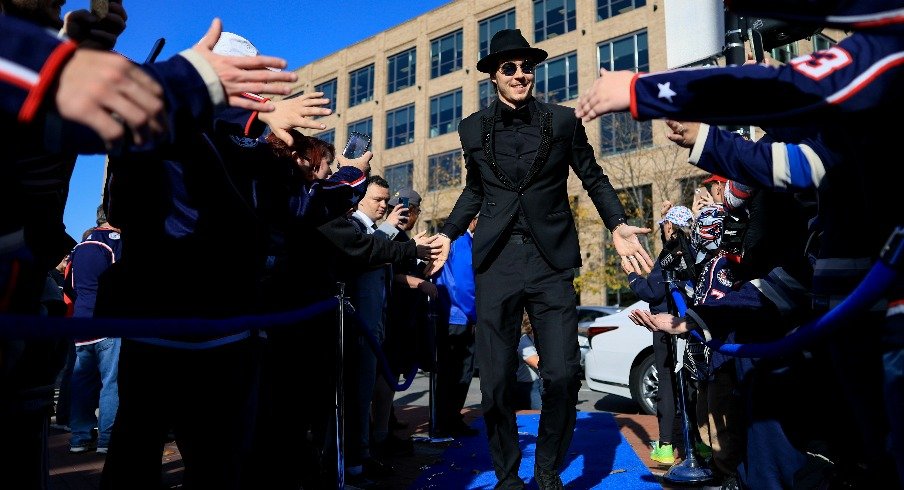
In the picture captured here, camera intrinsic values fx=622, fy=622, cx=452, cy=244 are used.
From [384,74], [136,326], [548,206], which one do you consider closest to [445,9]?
[384,74]

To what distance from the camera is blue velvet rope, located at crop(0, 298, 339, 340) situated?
4.59 feet

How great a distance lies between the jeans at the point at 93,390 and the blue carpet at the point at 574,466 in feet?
9.77

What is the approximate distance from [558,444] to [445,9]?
35530 mm

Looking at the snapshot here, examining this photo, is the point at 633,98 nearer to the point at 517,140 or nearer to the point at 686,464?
the point at 517,140

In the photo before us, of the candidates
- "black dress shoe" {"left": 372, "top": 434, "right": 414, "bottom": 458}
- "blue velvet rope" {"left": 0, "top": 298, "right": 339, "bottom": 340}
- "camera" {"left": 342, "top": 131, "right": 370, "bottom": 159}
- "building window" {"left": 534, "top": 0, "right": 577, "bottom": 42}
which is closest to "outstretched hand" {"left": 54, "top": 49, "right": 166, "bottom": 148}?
"blue velvet rope" {"left": 0, "top": 298, "right": 339, "bottom": 340}

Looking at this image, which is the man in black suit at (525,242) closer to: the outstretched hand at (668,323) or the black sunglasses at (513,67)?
the black sunglasses at (513,67)

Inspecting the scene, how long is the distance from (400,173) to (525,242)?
32551mm

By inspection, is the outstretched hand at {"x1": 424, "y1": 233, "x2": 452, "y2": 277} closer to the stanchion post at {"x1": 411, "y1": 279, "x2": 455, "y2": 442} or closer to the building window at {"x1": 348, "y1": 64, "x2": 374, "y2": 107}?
the stanchion post at {"x1": 411, "y1": 279, "x2": 455, "y2": 442}

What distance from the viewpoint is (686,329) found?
3.04 meters

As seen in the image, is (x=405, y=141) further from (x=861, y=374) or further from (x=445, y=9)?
(x=861, y=374)

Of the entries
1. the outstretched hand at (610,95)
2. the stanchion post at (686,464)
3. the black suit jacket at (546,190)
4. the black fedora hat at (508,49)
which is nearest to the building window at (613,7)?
the black fedora hat at (508,49)

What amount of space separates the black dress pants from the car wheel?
447 cm

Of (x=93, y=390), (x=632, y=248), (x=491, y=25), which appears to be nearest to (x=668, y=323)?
(x=632, y=248)

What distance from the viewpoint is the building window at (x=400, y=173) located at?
3484 centimetres
